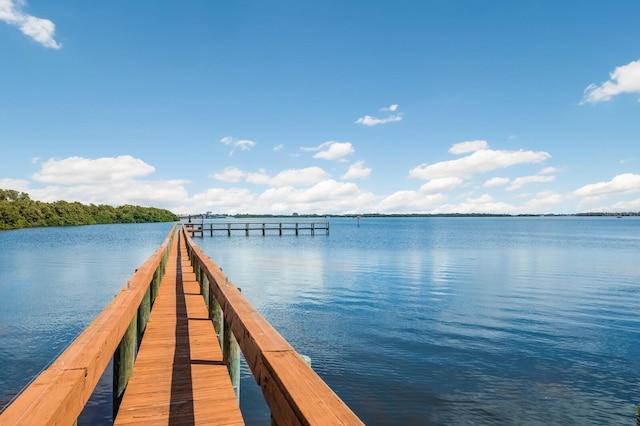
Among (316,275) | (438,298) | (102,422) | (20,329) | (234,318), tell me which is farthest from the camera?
(316,275)

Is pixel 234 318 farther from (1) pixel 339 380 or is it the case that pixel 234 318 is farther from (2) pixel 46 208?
(2) pixel 46 208

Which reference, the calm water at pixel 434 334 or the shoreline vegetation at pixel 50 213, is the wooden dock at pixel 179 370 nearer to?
the calm water at pixel 434 334

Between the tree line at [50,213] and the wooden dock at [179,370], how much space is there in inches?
4278

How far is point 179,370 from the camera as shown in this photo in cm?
455

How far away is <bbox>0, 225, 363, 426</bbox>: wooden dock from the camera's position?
5.42 ft

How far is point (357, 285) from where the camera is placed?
21.2m

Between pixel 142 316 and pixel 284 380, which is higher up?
pixel 284 380

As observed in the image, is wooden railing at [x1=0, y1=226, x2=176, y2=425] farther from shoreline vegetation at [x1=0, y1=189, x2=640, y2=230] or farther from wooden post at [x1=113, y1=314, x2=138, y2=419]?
shoreline vegetation at [x1=0, y1=189, x2=640, y2=230]

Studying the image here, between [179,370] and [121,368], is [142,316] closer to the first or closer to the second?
[179,370]

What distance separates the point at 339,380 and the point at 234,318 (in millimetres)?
6630

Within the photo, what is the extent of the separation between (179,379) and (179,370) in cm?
26

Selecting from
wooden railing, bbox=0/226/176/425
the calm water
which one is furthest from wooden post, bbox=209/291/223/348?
wooden railing, bbox=0/226/176/425

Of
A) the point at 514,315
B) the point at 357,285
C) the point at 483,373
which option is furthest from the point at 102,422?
the point at 357,285

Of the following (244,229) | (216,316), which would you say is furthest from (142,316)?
(244,229)
